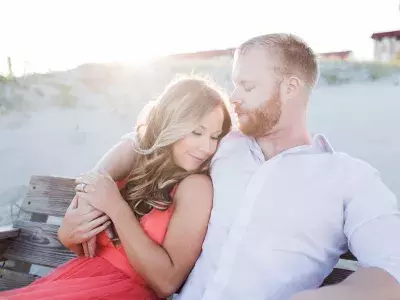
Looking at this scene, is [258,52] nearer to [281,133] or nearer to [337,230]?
[281,133]

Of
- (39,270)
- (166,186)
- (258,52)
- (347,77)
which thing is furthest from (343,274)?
(347,77)

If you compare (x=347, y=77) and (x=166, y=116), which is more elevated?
(x=166, y=116)

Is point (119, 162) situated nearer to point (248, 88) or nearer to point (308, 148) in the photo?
point (248, 88)

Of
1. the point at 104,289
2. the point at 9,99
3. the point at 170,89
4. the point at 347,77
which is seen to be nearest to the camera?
the point at 104,289

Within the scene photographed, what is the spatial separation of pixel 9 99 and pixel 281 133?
434 inches

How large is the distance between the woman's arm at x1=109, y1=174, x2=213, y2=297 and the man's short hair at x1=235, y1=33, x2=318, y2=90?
2.04ft

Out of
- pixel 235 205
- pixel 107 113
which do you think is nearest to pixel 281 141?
pixel 235 205

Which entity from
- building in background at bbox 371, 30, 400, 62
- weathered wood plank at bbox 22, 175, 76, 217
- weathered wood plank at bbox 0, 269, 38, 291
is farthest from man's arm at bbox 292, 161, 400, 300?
building in background at bbox 371, 30, 400, 62

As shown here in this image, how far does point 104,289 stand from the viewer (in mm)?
2672

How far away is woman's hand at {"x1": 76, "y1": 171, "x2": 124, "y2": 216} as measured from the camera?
2689mm

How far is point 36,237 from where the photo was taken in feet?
11.4

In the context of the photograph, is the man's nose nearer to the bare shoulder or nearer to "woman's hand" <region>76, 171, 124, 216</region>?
the bare shoulder

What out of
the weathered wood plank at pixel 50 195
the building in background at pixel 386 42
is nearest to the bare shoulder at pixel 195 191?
the weathered wood plank at pixel 50 195

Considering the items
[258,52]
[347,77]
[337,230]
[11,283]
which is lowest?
[347,77]
